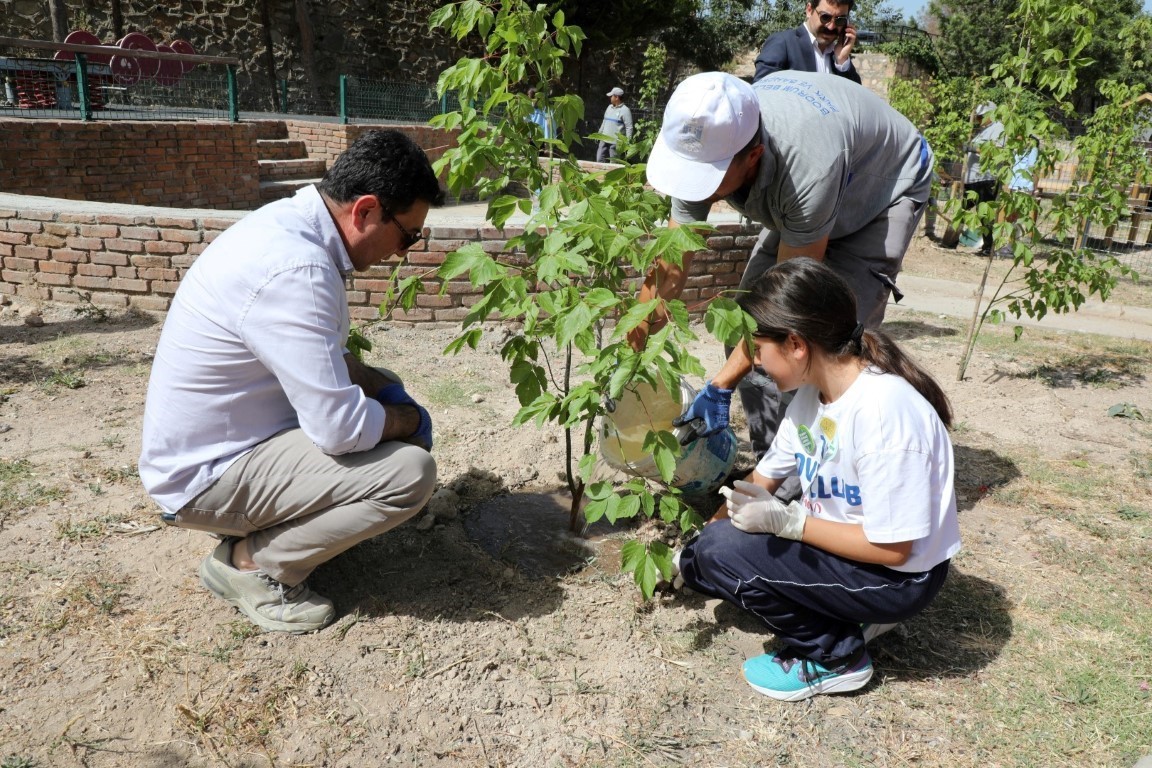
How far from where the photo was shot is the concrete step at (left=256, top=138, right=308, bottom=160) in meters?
10.7

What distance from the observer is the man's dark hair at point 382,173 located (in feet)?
6.59

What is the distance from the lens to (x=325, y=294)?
1.97 m

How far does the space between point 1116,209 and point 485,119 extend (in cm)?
437

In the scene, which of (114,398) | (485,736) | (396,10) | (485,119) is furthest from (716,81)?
(396,10)

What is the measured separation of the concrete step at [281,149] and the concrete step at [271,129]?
0.17 feet

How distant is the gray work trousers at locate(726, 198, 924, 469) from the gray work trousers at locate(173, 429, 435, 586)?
125 cm

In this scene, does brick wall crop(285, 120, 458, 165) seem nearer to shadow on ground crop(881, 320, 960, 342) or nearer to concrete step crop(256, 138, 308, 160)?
concrete step crop(256, 138, 308, 160)

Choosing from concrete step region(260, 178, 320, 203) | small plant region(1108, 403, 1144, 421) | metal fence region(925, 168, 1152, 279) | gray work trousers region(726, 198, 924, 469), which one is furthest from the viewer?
metal fence region(925, 168, 1152, 279)

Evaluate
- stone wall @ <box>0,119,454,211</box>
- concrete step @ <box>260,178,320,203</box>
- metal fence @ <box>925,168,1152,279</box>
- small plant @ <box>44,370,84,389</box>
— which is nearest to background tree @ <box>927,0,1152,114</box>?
metal fence @ <box>925,168,1152,279</box>

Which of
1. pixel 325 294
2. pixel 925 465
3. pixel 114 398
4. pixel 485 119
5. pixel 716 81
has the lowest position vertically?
pixel 114 398

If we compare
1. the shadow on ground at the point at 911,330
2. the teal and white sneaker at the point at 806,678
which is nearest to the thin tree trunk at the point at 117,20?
the shadow on ground at the point at 911,330

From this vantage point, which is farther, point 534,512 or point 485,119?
point 534,512

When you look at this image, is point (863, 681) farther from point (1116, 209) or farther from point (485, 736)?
point (1116, 209)

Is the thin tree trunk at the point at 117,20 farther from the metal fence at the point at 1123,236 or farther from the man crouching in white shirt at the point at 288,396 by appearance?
the man crouching in white shirt at the point at 288,396
